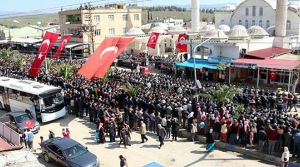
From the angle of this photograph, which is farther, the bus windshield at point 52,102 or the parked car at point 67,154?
the bus windshield at point 52,102

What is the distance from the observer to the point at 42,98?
72.5ft

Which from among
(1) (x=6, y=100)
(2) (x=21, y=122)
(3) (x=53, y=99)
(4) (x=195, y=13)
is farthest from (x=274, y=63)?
(4) (x=195, y=13)

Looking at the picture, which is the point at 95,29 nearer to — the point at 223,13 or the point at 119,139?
the point at 223,13

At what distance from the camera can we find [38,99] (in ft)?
72.3

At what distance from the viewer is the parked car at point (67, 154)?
15.1 m

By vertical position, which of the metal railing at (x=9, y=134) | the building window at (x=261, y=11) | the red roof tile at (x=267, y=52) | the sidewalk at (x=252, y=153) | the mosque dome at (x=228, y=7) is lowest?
the sidewalk at (x=252, y=153)

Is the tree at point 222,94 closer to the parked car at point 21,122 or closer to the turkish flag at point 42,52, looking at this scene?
the parked car at point 21,122

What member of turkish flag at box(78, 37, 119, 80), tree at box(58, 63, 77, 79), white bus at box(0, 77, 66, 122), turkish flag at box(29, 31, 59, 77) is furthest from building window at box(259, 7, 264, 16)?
white bus at box(0, 77, 66, 122)

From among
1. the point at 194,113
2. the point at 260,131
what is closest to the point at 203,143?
the point at 194,113

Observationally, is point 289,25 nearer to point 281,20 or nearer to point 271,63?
point 281,20

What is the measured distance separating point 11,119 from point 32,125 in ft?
4.50

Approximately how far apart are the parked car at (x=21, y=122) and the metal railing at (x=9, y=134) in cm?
67

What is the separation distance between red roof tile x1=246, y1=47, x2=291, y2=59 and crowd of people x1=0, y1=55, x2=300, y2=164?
9069 mm

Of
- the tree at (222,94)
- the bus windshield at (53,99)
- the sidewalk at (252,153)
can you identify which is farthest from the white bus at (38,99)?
the sidewalk at (252,153)
